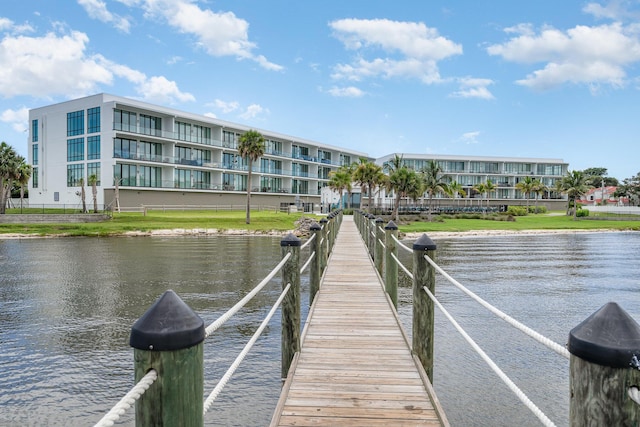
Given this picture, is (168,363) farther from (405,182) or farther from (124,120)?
(405,182)

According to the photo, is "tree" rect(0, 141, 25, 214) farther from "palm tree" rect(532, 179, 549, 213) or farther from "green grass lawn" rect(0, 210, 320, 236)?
"palm tree" rect(532, 179, 549, 213)

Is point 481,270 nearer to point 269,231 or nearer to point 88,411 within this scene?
point 88,411

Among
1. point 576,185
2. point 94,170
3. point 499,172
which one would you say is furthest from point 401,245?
point 499,172

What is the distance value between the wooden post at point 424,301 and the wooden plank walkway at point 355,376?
0.67ft

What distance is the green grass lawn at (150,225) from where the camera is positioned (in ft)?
130

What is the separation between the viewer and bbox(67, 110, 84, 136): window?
181ft

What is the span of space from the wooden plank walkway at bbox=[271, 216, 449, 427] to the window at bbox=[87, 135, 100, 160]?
51837mm

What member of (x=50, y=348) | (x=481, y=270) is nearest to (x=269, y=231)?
(x=481, y=270)

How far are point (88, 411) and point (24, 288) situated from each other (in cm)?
1195

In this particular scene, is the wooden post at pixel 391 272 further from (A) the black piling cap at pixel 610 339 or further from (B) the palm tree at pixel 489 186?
(B) the palm tree at pixel 489 186

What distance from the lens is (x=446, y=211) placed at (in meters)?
76.0

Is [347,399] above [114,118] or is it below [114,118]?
below

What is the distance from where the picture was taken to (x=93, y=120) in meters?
53.6

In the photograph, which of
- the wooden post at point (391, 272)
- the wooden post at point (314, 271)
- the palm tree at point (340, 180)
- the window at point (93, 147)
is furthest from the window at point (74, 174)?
the wooden post at point (391, 272)
